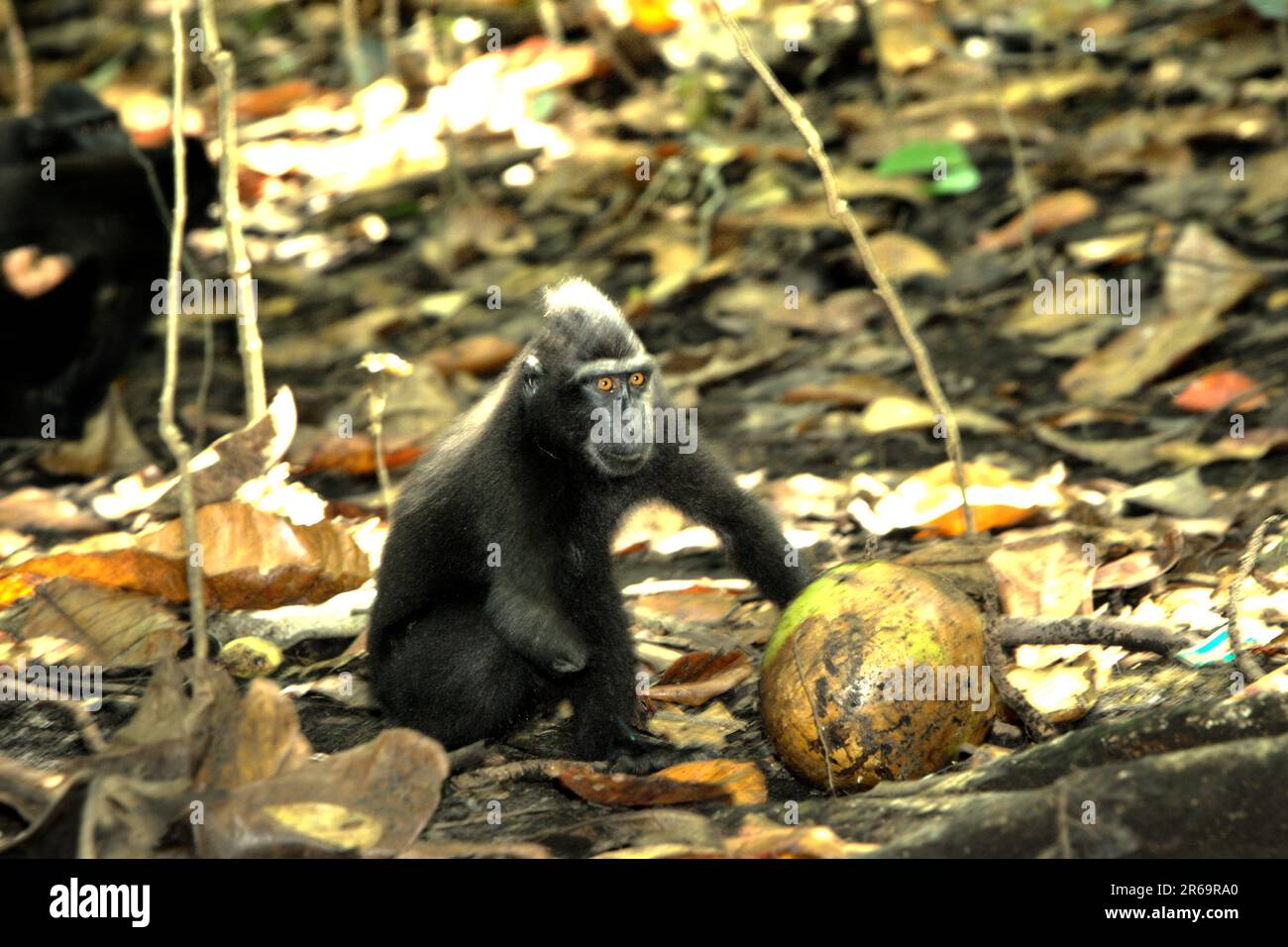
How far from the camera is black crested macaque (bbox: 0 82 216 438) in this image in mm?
8805

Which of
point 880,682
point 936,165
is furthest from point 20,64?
point 880,682

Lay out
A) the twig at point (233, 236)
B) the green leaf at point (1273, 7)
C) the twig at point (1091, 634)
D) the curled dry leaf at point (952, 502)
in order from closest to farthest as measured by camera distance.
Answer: the twig at point (1091, 634), the twig at point (233, 236), the curled dry leaf at point (952, 502), the green leaf at point (1273, 7)

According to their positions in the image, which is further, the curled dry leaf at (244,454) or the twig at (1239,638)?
the curled dry leaf at (244,454)

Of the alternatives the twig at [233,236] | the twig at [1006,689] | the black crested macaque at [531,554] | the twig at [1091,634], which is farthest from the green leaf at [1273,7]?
the twig at [233,236]

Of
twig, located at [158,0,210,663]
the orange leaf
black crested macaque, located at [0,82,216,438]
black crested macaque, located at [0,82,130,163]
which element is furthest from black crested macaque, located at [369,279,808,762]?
black crested macaque, located at [0,82,130,163]

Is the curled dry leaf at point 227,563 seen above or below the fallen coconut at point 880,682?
above

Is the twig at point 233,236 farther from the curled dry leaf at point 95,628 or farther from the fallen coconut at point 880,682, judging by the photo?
the fallen coconut at point 880,682

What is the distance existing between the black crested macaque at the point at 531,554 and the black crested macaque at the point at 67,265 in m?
4.35

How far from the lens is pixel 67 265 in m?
9.03

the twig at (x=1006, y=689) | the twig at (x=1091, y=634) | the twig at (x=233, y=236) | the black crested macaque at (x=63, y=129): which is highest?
the black crested macaque at (x=63, y=129)

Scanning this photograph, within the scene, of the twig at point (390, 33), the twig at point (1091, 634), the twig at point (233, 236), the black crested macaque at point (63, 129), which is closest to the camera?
the twig at point (1091, 634)

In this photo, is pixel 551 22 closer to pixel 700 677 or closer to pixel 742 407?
pixel 742 407

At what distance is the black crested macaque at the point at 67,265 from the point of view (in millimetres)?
8805

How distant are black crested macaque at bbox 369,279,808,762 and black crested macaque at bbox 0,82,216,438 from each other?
14.3ft
